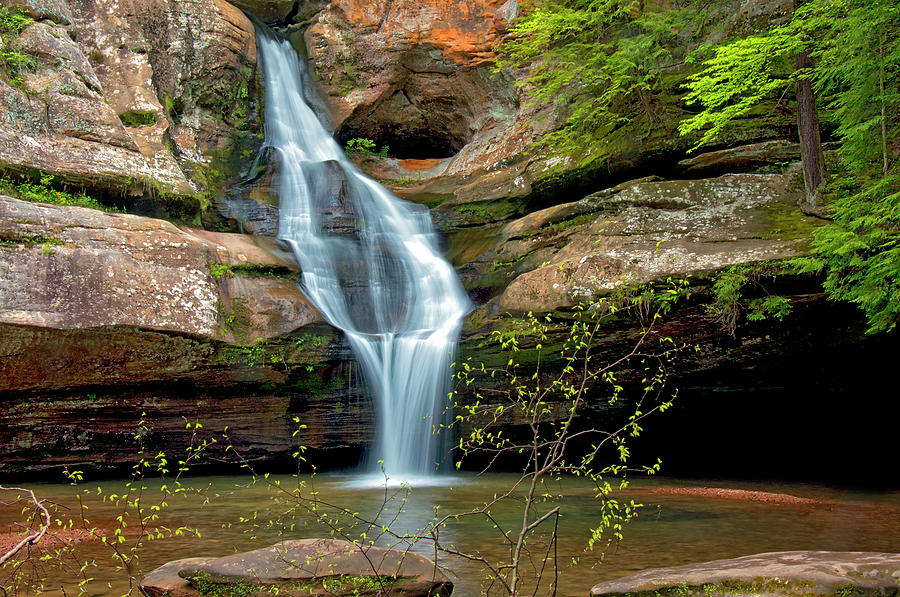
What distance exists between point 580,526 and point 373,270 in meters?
7.96

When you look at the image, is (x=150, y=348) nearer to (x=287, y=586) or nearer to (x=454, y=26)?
(x=287, y=586)

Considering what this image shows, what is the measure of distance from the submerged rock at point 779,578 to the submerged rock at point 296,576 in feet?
3.81

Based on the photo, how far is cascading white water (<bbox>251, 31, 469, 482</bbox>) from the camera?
11008mm

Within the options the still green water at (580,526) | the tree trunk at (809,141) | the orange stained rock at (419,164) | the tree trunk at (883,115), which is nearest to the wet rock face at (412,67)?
the orange stained rock at (419,164)

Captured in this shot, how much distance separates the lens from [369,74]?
58.2 feet

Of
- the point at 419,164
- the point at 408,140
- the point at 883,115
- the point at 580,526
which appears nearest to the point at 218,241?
the point at 419,164

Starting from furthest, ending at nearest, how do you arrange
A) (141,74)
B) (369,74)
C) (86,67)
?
(369,74), (141,74), (86,67)

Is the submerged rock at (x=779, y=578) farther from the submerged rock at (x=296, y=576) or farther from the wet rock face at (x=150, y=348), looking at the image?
the wet rock face at (x=150, y=348)

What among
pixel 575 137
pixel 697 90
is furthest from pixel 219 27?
pixel 697 90

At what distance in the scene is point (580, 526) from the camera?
6395 millimetres

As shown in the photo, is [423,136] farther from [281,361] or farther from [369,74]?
[281,361]

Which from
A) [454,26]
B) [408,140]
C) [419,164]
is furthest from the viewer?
[408,140]

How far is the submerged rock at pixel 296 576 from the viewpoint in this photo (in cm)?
388

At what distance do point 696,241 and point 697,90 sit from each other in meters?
2.28
